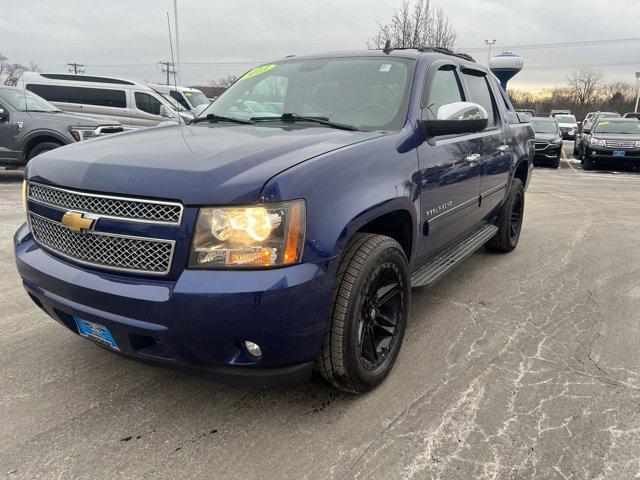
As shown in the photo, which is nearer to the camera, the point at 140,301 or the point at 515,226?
the point at 140,301

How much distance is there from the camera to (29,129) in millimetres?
9594

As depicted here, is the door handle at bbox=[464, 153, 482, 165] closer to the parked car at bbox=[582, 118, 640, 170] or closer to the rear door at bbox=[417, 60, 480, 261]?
the rear door at bbox=[417, 60, 480, 261]

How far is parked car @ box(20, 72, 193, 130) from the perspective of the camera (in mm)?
13281

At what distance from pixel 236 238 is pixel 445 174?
1.74 m

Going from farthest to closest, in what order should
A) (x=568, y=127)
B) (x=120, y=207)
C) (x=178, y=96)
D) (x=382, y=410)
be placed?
(x=568, y=127) → (x=178, y=96) → (x=382, y=410) → (x=120, y=207)

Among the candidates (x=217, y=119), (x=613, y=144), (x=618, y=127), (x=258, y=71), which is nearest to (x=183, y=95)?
(x=613, y=144)

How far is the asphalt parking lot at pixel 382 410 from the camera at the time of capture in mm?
2143

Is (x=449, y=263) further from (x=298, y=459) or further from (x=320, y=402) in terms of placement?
(x=298, y=459)

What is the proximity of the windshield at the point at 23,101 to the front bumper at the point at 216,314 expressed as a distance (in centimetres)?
914

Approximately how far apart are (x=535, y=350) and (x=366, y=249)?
1510 mm

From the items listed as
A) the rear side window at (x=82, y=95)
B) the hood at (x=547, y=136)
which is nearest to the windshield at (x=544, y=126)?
the hood at (x=547, y=136)

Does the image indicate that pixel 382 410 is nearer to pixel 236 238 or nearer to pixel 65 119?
pixel 236 238

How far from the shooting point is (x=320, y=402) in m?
2.59

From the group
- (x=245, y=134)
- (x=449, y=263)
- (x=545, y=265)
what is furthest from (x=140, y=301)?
(x=545, y=265)
